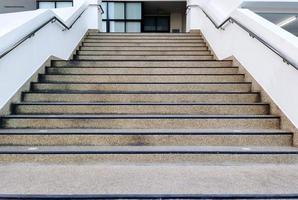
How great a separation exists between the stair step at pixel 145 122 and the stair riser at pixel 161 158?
63 cm

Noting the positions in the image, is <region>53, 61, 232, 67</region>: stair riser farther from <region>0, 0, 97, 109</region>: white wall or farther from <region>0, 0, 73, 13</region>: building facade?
<region>0, 0, 73, 13</region>: building facade

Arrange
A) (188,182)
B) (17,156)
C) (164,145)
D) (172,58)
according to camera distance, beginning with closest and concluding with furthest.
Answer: (188,182)
(17,156)
(164,145)
(172,58)

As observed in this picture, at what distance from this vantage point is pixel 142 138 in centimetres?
335

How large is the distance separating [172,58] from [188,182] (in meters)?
3.53

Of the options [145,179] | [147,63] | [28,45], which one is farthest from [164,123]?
[28,45]

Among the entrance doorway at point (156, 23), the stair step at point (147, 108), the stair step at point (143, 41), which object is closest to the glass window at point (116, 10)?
the entrance doorway at point (156, 23)

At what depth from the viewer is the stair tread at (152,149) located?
3.08 m

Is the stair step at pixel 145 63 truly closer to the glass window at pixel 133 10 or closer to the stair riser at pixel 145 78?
the stair riser at pixel 145 78

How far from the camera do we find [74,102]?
4129 millimetres

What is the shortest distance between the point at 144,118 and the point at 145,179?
117cm

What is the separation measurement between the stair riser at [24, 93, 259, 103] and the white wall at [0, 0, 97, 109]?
1.17 ft

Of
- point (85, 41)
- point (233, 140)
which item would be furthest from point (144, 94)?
point (85, 41)

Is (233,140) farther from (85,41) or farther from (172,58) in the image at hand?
(85,41)

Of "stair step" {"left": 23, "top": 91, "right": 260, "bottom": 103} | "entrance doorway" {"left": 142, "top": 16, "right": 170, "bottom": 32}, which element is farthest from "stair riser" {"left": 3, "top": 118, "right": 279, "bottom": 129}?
"entrance doorway" {"left": 142, "top": 16, "right": 170, "bottom": 32}
